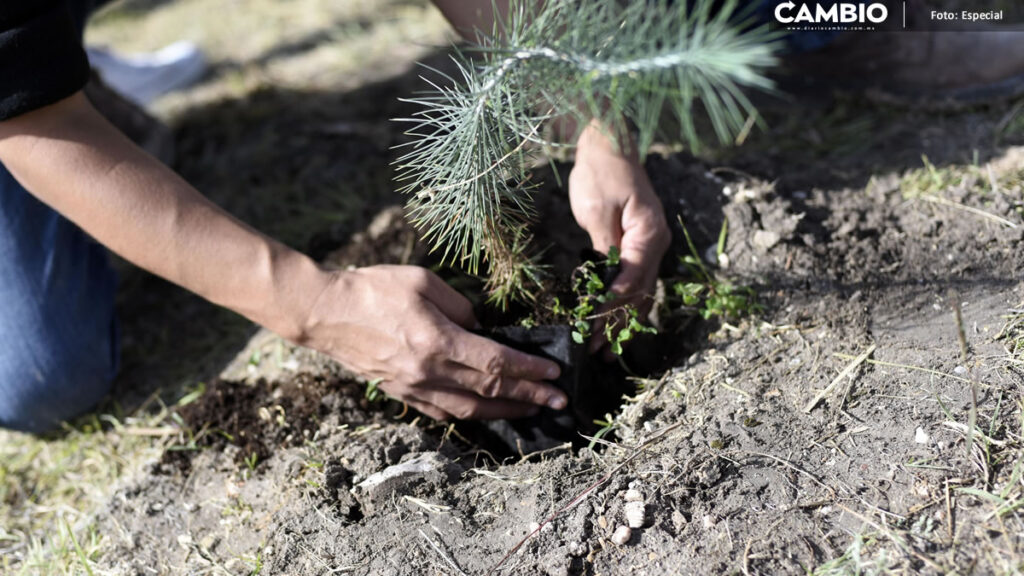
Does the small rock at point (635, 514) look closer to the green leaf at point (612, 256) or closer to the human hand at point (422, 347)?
the human hand at point (422, 347)

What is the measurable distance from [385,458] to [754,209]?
119 cm

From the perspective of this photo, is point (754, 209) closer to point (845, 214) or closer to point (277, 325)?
point (845, 214)

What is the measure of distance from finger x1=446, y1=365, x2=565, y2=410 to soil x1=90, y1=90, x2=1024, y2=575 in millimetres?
143

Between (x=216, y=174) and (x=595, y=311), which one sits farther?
(x=216, y=174)

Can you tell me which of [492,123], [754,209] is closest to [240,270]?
[492,123]

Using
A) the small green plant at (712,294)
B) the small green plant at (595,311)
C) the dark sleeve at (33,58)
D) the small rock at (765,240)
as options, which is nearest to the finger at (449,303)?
the small green plant at (595,311)

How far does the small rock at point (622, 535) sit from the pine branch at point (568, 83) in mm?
613

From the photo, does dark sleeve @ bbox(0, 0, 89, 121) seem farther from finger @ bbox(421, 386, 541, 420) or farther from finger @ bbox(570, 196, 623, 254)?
finger @ bbox(570, 196, 623, 254)

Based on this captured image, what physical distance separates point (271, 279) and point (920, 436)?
57.3 inches

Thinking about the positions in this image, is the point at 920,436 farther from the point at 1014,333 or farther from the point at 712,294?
the point at 712,294

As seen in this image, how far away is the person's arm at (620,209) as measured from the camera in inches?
74.7

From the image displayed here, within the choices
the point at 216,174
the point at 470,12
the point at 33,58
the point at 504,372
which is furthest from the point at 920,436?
the point at 216,174

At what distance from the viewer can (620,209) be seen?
1.93 meters

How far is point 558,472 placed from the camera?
170 cm
